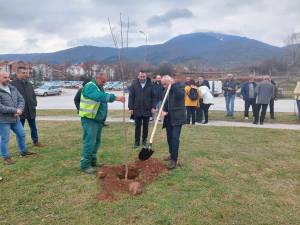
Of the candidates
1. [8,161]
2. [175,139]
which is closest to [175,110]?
[175,139]

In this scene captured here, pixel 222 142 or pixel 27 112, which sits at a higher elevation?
pixel 27 112

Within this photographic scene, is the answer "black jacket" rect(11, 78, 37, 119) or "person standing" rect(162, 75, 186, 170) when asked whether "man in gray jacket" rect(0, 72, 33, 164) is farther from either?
"person standing" rect(162, 75, 186, 170)

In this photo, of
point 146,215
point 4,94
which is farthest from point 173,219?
point 4,94

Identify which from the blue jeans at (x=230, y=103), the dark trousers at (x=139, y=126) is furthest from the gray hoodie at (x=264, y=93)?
the dark trousers at (x=139, y=126)

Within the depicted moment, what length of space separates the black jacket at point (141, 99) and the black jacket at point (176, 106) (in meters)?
2.04

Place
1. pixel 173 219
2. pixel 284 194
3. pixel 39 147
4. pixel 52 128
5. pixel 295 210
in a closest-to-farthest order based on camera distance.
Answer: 1. pixel 173 219
2. pixel 295 210
3. pixel 284 194
4. pixel 39 147
5. pixel 52 128

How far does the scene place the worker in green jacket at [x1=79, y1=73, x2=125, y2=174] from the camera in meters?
6.15

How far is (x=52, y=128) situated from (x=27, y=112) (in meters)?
4.34

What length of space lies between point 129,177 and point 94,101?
59.3 inches

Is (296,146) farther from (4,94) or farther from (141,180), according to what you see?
(4,94)

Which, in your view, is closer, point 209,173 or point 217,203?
point 217,203

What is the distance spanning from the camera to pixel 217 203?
5.38m

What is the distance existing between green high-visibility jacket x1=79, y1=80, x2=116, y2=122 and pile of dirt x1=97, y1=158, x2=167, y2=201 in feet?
3.25

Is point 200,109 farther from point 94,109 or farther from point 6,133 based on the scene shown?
point 6,133
